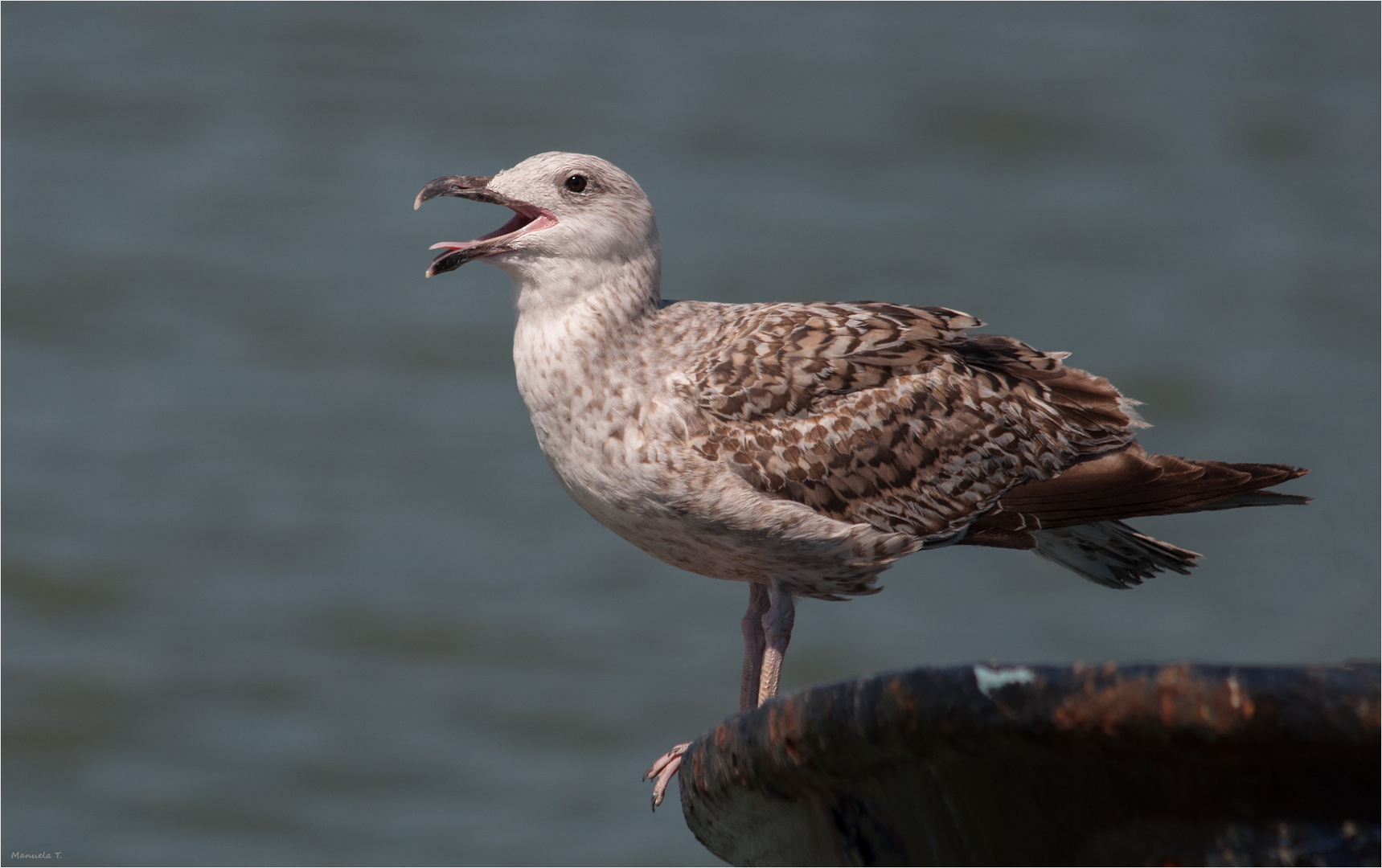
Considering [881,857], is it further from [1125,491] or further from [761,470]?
[1125,491]

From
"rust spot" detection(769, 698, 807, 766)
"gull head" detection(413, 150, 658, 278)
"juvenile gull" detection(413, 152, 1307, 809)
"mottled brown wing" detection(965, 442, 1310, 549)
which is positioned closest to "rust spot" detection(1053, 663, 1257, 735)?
"rust spot" detection(769, 698, 807, 766)

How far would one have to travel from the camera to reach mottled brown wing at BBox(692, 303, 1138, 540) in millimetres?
7285

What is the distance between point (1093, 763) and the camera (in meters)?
3.74

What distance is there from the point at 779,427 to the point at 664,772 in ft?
5.83

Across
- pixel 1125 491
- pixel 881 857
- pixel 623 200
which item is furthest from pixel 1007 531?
pixel 881 857

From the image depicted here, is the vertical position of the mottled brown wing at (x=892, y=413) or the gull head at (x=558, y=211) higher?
the gull head at (x=558, y=211)

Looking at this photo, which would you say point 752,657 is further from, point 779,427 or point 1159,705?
point 1159,705

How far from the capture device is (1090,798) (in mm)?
3820

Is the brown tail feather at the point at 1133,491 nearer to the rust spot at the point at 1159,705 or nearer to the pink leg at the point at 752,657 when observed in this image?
the pink leg at the point at 752,657

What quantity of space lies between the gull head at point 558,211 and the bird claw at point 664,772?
8.05ft

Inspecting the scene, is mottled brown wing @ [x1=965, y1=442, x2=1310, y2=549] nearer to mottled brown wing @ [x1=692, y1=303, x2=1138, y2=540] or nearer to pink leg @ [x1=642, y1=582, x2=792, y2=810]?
mottled brown wing @ [x1=692, y1=303, x2=1138, y2=540]

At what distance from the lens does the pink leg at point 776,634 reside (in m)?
7.43

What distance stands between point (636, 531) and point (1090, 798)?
137 inches

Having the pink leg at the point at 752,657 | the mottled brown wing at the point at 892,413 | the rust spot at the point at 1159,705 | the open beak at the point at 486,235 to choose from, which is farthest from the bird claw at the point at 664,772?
the rust spot at the point at 1159,705
